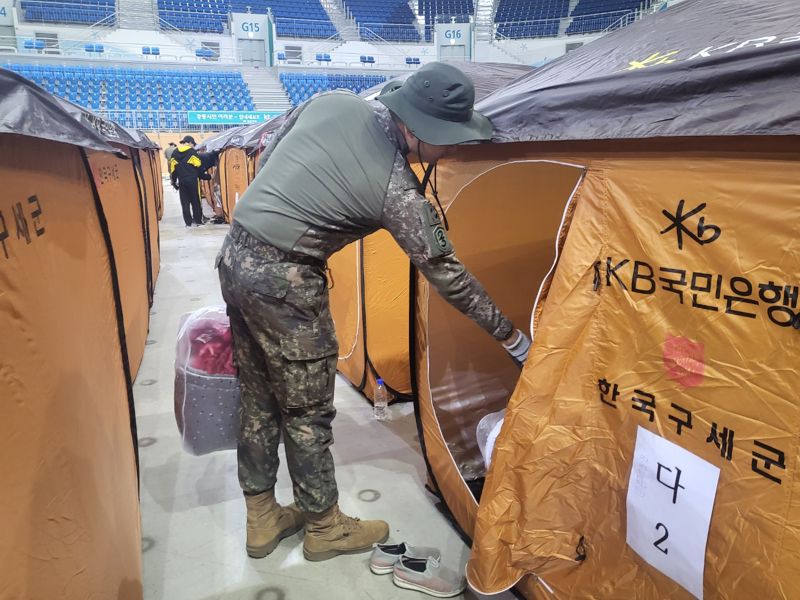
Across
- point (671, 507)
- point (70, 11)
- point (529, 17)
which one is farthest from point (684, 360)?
point (70, 11)

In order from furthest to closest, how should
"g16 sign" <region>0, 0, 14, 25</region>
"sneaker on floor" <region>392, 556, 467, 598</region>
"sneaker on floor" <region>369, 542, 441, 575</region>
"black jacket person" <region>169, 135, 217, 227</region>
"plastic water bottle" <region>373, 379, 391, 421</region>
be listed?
1. "g16 sign" <region>0, 0, 14, 25</region>
2. "black jacket person" <region>169, 135, 217, 227</region>
3. "plastic water bottle" <region>373, 379, 391, 421</region>
4. "sneaker on floor" <region>369, 542, 441, 575</region>
5. "sneaker on floor" <region>392, 556, 467, 598</region>

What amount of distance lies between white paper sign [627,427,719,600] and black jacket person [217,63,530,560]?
1.72 feet

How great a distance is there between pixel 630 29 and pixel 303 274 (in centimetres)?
138

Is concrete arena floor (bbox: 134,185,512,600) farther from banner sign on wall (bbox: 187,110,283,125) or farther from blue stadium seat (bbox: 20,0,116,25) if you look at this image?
blue stadium seat (bbox: 20,0,116,25)

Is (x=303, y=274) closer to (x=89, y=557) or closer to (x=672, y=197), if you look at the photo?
(x=89, y=557)

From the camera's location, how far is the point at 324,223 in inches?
67.2

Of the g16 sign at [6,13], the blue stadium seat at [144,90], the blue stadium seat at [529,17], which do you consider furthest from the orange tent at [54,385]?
the g16 sign at [6,13]

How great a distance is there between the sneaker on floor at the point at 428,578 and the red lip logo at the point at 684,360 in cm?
111

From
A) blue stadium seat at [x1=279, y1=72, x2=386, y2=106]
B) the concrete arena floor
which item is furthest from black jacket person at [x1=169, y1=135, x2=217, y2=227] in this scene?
blue stadium seat at [x1=279, y1=72, x2=386, y2=106]

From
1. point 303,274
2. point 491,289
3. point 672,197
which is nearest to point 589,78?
point 672,197

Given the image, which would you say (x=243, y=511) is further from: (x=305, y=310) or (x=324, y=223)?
(x=324, y=223)

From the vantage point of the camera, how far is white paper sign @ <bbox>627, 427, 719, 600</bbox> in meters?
1.24

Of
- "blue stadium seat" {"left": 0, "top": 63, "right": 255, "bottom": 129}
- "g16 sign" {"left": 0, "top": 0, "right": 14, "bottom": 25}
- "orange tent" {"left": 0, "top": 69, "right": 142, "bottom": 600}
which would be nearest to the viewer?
"orange tent" {"left": 0, "top": 69, "right": 142, "bottom": 600}

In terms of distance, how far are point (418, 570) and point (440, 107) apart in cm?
154
